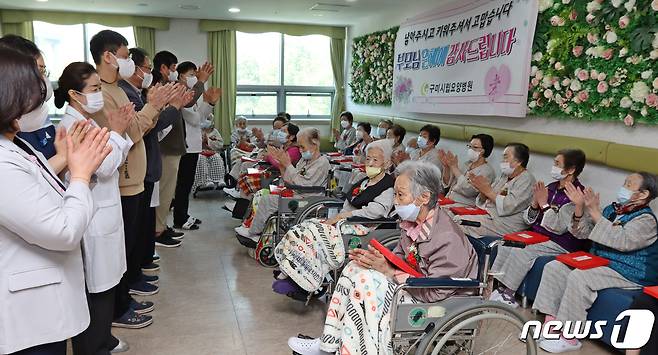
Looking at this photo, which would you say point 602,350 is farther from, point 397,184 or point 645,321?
point 397,184

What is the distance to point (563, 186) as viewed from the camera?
3221 millimetres

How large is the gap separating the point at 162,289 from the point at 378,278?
6.17 feet

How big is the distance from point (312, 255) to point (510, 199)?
171cm

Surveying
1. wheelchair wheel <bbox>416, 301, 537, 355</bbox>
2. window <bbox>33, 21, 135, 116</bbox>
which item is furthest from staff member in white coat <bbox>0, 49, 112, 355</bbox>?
window <bbox>33, 21, 135, 116</bbox>

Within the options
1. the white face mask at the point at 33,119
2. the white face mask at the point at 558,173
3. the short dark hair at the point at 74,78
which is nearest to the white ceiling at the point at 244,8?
the white face mask at the point at 558,173

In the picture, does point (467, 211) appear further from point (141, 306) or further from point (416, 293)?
point (141, 306)

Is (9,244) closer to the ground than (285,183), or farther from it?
farther from it

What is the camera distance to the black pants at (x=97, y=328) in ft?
6.41

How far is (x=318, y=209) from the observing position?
3389mm

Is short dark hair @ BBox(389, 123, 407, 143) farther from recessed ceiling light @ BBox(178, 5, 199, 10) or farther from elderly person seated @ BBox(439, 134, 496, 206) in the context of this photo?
recessed ceiling light @ BBox(178, 5, 199, 10)

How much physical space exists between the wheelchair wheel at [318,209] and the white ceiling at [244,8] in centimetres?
332

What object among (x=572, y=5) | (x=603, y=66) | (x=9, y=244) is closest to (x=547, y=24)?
(x=572, y=5)

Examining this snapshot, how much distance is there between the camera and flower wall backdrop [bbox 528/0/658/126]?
2920mm
